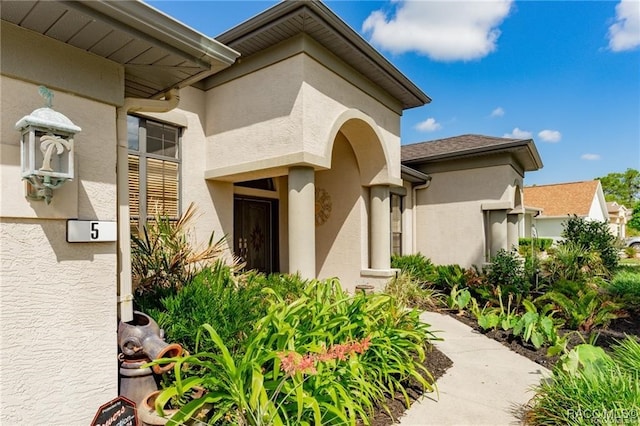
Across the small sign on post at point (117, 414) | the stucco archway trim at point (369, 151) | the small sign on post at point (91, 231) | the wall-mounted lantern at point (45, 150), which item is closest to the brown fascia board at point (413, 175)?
the stucco archway trim at point (369, 151)

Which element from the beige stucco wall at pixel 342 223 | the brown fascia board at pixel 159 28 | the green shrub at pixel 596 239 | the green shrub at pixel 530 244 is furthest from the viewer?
the green shrub at pixel 530 244

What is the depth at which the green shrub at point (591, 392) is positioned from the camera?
3.22 meters

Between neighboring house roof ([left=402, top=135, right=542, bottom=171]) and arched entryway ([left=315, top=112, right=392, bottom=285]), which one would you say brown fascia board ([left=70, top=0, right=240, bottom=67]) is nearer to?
arched entryway ([left=315, top=112, right=392, bottom=285])

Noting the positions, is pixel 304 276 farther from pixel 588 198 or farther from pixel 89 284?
pixel 588 198

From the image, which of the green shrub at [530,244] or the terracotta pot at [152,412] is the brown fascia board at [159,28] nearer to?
the terracotta pot at [152,412]

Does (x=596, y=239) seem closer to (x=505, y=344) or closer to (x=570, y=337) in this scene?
(x=570, y=337)

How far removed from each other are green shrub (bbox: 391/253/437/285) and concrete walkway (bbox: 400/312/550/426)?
393 centimetres

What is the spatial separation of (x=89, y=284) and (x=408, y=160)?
1273 cm

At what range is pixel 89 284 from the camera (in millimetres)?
3229

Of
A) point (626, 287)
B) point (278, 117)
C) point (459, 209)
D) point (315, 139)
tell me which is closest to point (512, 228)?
point (459, 209)

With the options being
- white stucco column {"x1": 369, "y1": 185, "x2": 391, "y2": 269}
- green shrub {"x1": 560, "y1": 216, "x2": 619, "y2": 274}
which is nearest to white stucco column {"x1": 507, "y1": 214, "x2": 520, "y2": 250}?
green shrub {"x1": 560, "y1": 216, "x2": 619, "y2": 274}

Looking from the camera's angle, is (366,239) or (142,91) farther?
(366,239)

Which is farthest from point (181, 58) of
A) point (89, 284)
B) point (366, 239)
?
point (366, 239)

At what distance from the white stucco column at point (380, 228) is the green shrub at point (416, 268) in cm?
135
